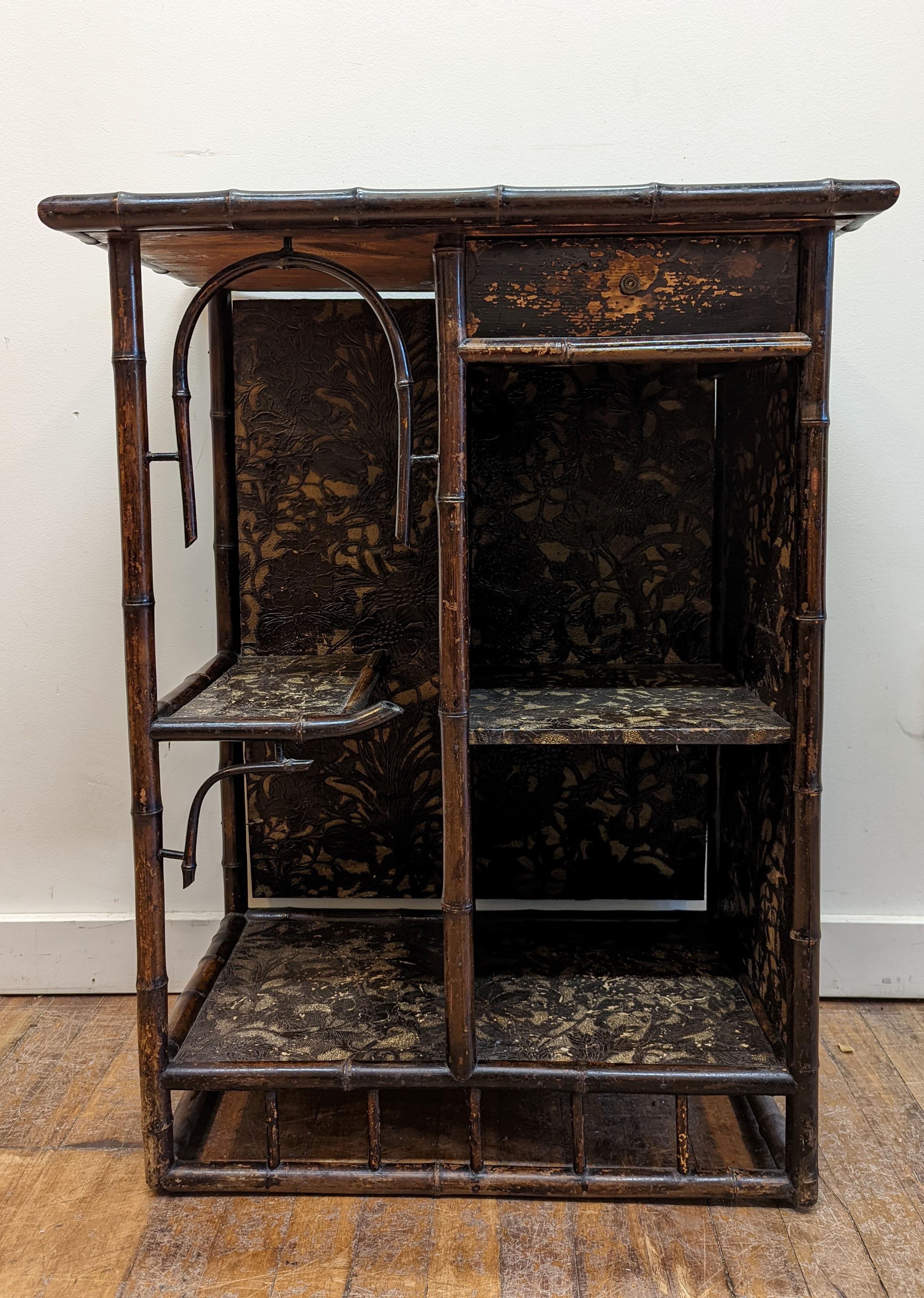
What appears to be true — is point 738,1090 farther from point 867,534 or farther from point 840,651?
point 867,534

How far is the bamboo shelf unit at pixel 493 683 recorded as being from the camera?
4.87ft

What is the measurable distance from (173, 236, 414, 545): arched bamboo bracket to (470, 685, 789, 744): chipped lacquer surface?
0.32m

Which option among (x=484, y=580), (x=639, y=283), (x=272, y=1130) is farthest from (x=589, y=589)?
(x=272, y=1130)

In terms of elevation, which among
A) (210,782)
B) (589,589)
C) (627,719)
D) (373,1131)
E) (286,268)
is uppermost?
(286,268)

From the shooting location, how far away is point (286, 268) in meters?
1.62

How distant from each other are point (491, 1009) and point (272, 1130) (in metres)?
0.39

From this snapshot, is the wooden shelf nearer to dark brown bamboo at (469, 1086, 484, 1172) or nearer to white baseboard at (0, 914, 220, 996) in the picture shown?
dark brown bamboo at (469, 1086, 484, 1172)

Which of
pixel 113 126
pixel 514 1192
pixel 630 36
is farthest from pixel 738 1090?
pixel 113 126

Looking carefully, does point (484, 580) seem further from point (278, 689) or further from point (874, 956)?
point (874, 956)

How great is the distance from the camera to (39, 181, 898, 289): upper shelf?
4.58 ft

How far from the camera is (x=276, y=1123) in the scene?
1.63m

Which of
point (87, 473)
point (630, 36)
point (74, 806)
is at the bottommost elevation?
point (74, 806)

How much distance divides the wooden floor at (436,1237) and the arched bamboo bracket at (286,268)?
3.31ft

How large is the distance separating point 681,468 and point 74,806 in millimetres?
1408
